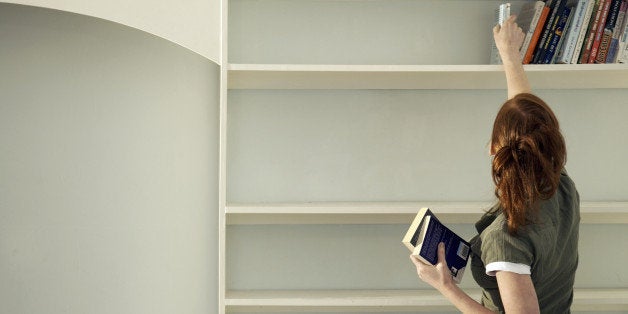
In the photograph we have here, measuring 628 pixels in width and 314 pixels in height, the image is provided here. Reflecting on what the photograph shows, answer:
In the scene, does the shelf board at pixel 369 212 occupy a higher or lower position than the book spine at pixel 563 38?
lower

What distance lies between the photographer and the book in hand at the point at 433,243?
6.62ft

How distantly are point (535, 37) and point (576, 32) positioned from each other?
13cm

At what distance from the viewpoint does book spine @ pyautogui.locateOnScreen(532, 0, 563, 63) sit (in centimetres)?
255

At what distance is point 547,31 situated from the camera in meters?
2.56

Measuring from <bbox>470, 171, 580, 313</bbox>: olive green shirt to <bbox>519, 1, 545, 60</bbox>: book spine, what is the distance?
67cm

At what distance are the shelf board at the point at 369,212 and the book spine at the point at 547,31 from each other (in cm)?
54

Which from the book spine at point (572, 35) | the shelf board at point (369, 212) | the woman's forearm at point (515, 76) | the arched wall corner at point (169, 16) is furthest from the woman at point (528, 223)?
the arched wall corner at point (169, 16)

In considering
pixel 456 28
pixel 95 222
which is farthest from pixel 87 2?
pixel 456 28

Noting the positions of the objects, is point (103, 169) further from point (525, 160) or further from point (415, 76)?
point (525, 160)

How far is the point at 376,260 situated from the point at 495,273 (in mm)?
1027

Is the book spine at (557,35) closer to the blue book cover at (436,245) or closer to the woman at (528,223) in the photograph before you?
the woman at (528,223)

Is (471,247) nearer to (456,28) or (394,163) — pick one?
(394,163)

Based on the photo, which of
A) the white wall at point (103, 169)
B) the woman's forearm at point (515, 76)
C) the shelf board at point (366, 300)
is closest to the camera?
the woman's forearm at point (515, 76)

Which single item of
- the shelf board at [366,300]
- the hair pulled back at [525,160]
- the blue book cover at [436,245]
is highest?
the hair pulled back at [525,160]
